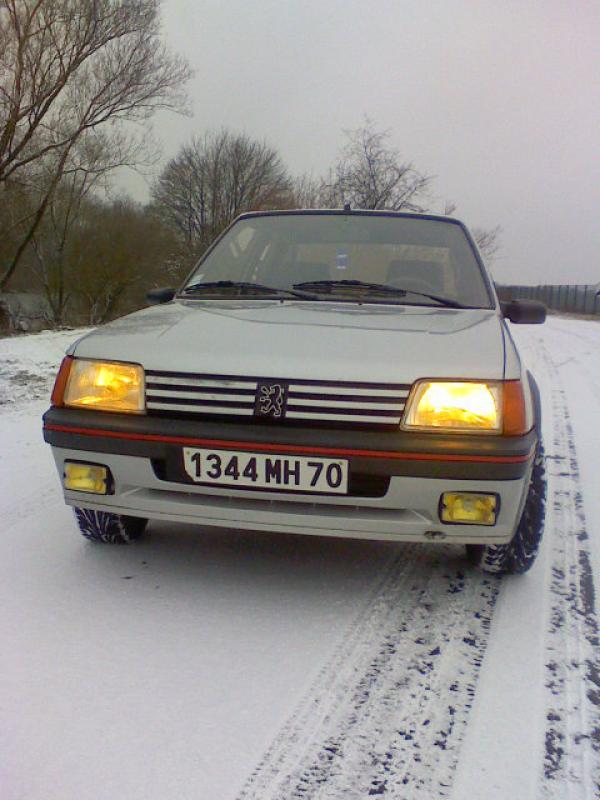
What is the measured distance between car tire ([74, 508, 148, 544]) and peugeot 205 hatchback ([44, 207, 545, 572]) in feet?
0.92

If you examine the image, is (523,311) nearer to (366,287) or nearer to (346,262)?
(366,287)

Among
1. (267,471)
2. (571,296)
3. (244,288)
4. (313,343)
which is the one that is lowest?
(571,296)

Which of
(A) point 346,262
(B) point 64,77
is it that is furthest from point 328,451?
(B) point 64,77

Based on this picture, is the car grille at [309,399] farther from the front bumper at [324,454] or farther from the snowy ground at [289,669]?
the snowy ground at [289,669]

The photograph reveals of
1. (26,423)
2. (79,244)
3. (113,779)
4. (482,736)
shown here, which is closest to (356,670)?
(482,736)

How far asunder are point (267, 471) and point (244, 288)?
1357mm

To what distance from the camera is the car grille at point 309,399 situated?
2281 mm

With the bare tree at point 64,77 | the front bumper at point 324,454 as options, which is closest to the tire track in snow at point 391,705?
the front bumper at point 324,454

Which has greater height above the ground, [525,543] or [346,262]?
[346,262]

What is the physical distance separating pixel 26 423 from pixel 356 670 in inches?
164

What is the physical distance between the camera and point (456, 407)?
2.31 metres

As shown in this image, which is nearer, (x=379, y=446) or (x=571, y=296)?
(x=379, y=446)

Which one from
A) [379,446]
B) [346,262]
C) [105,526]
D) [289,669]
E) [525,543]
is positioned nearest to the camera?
[289,669]

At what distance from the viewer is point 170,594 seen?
2.58m
